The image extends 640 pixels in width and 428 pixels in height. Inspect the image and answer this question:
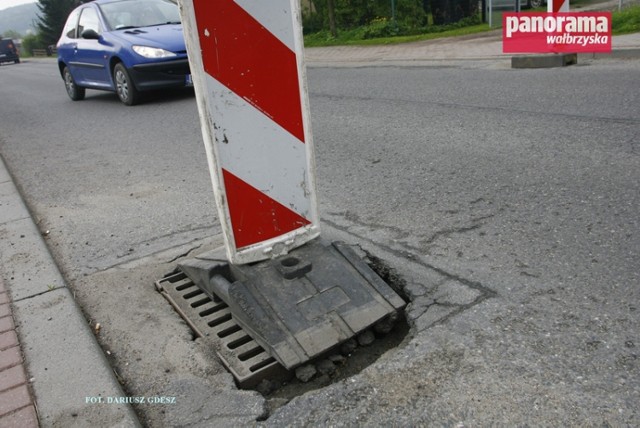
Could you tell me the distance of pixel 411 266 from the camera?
301cm

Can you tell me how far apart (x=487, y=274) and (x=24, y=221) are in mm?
3258

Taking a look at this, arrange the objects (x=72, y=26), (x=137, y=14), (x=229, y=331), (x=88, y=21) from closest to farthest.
A: (x=229, y=331)
(x=137, y=14)
(x=88, y=21)
(x=72, y=26)

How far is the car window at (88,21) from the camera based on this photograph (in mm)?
10358

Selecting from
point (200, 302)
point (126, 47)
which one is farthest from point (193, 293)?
point (126, 47)

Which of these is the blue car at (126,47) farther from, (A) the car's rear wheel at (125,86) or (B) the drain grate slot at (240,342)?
(B) the drain grate slot at (240,342)

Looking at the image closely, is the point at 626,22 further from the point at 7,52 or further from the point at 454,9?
the point at 7,52

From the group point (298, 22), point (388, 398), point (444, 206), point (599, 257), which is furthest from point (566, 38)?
point (388, 398)

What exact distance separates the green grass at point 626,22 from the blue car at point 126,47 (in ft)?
26.8

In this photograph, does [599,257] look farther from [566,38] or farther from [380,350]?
[566,38]

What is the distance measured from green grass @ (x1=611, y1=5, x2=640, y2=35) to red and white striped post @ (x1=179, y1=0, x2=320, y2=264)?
10.6m

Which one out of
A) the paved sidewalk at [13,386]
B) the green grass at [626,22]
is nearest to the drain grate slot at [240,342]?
the paved sidewalk at [13,386]

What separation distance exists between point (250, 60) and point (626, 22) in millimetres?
11334

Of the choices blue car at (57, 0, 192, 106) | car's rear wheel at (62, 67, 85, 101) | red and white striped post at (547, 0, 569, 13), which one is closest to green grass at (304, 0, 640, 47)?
red and white striped post at (547, 0, 569, 13)

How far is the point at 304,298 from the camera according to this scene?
2488 millimetres
